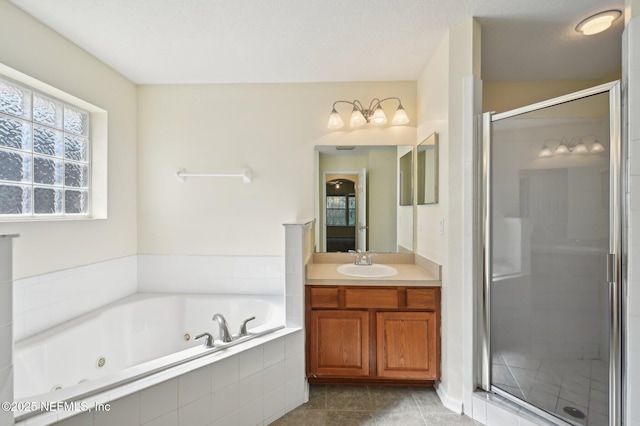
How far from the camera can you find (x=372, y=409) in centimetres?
182

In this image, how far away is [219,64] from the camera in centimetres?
222

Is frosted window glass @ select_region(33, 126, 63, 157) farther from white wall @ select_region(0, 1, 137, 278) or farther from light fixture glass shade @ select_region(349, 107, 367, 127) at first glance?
light fixture glass shade @ select_region(349, 107, 367, 127)

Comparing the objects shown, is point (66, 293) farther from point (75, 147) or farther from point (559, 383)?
point (559, 383)

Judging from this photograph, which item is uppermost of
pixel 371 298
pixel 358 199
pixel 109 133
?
pixel 109 133

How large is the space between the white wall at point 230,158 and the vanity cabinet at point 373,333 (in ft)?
2.66

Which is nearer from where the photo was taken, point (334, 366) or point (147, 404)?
point (147, 404)

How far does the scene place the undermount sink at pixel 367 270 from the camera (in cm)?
223

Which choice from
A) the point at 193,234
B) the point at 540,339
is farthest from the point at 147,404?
the point at 540,339

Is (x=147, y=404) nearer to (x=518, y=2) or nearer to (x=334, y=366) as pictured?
(x=334, y=366)

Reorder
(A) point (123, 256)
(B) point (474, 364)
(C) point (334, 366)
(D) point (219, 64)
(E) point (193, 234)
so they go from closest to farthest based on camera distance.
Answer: (B) point (474, 364)
(C) point (334, 366)
(D) point (219, 64)
(A) point (123, 256)
(E) point (193, 234)

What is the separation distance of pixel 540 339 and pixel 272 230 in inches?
79.4

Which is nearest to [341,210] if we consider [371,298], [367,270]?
[367,270]

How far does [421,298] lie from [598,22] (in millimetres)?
2040

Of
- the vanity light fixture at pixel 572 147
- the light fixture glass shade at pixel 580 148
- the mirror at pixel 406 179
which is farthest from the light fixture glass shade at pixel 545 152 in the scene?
the mirror at pixel 406 179
